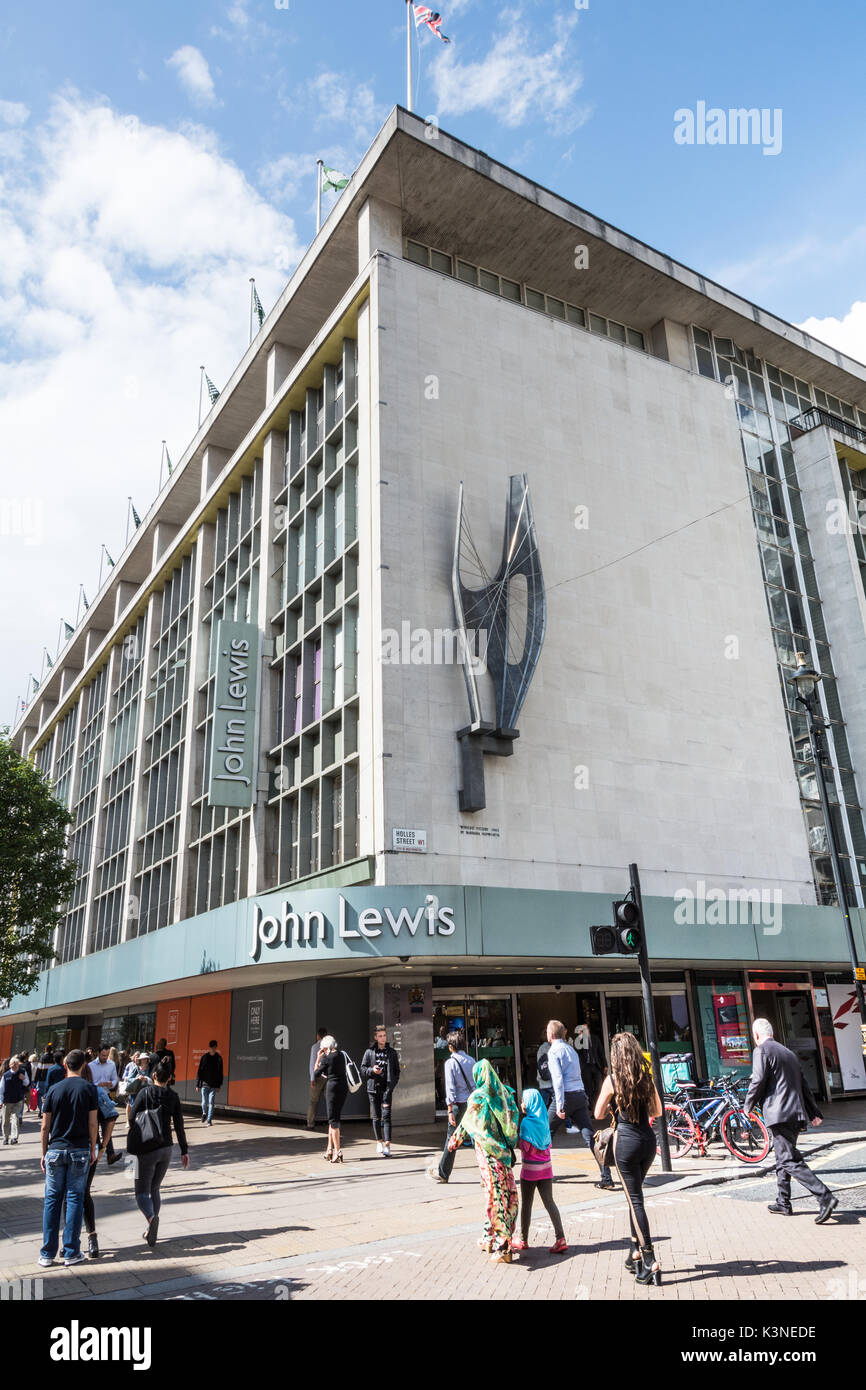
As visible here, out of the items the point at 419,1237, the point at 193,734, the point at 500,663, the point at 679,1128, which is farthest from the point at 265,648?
the point at 419,1237

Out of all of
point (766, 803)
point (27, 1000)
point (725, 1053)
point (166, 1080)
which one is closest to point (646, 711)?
point (766, 803)

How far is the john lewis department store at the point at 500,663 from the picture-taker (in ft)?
63.7

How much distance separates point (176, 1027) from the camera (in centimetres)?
3088

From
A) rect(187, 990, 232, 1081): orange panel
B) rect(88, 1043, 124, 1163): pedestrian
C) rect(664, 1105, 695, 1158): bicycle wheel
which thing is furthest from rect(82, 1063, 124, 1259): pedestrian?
rect(187, 990, 232, 1081): orange panel

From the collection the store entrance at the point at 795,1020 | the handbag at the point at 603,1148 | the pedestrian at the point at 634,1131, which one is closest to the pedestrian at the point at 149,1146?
the handbag at the point at 603,1148

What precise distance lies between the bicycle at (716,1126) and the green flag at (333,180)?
25212 millimetres

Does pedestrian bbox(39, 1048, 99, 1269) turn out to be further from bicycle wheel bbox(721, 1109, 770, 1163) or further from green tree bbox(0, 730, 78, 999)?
green tree bbox(0, 730, 78, 999)

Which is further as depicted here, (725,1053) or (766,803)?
(766,803)

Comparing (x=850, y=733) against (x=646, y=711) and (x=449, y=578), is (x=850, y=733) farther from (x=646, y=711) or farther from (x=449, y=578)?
(x=449, y=578)

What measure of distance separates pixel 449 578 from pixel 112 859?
80.5 ft
